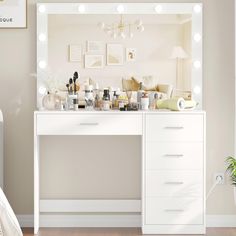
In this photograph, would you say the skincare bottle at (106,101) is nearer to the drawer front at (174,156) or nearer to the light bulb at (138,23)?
the drawer front at (174,156)

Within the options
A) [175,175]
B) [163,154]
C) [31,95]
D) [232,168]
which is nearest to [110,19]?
[31,95]

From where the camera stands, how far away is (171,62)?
4945 mm

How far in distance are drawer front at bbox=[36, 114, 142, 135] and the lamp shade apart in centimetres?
65

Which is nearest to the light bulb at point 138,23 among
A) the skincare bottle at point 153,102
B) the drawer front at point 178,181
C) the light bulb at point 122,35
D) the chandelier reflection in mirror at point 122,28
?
the chandelier reflection in mirror at point 122,28

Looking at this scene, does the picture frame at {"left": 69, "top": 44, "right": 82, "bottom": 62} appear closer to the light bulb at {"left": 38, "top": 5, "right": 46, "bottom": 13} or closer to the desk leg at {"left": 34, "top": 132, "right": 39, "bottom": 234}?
the light bulb at {"left": 38, "top": 5, "right": 46, "bottom": 13}

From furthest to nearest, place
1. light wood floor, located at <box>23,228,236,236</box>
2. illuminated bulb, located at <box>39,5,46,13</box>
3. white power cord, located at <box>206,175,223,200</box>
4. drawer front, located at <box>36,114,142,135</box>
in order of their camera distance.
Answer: white power cord, located at <box>206,175,223,200</box> → illuminated bulb, located at <box>39,5,46,13</box> → light wood floor, located at <box>23,228,236,236</box> → drawer front, located at <box>36,114,142,135</box>

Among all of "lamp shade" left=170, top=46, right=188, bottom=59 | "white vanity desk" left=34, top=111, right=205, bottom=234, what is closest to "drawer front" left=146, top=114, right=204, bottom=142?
"white vanity desk" left=34, top=111, right=205, bottom=234

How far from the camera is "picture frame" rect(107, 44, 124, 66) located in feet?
16.2

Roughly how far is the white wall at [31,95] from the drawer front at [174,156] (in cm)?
39

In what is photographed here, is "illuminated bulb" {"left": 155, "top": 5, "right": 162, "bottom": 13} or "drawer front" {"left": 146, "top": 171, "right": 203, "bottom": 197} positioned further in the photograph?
"illuminated bulb" {"left": 155, "top": 5, "right": 162, "bottom": 13}

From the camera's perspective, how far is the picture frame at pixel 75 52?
4.95 metres

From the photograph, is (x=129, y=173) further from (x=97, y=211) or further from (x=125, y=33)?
(x=125, y=33)

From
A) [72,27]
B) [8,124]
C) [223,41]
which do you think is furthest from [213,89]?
[8,124]

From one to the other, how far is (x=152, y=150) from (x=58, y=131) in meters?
0.73
